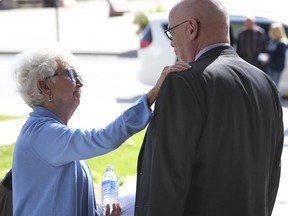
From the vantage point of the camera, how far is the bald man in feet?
9.29

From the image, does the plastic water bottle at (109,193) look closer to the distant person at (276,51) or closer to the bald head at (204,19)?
the bald head at (204,19)

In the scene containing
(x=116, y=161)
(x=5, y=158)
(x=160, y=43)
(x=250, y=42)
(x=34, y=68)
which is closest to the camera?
(x=34, y=68)

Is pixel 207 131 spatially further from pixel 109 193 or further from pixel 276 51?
pixel 276 51

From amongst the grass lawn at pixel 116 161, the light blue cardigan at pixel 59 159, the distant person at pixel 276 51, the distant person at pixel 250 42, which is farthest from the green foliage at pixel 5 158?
the distant person at pixel 276 51

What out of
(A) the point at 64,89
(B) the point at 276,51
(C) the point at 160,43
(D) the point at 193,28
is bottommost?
(C) the point at 160,43

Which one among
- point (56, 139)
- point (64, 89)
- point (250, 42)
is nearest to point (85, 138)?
point (56, 139)

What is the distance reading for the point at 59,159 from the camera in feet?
10.3

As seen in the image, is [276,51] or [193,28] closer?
[193,28]

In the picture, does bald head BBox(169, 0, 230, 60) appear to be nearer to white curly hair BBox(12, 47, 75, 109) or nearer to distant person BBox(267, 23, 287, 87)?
white curly hair BBox(12, 47, 75, 109)

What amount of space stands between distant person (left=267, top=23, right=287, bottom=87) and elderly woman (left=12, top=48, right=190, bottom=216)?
994 centimetres

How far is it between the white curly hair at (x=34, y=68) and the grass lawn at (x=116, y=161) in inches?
152

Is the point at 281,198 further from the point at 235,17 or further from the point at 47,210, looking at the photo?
the point at 235,17

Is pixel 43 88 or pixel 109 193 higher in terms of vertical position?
pixel 43 88

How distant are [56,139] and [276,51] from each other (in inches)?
412
